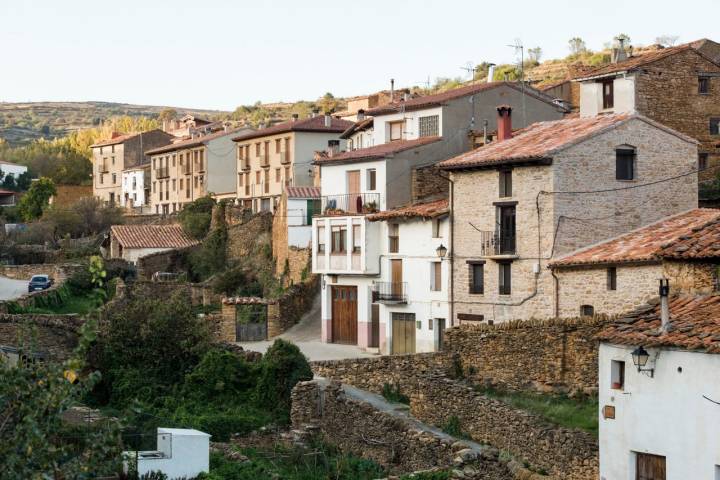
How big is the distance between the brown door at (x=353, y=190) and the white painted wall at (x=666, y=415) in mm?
25774

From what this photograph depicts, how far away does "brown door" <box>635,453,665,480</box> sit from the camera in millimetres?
22703

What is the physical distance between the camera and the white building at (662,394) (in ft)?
71.5

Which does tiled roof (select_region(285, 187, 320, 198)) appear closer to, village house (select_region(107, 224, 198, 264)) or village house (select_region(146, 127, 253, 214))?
village house (select_region(107, 224, 198, 264))

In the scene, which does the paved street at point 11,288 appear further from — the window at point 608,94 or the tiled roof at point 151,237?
the window at point 608,94

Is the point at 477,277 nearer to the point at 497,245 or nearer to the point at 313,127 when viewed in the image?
the point at 497,245

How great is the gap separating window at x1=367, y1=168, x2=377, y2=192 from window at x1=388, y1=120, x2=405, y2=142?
5046 mm

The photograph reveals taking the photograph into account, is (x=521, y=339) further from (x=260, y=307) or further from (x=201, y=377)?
(x=260, y=307)

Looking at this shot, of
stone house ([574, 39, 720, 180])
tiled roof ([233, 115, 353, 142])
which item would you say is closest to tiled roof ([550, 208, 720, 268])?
stone house ([574, 39, 720, 180])

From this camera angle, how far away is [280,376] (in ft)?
123

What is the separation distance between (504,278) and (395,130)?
15.3 metres

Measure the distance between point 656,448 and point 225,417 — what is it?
14578mm

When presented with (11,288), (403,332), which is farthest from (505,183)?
(11,288)

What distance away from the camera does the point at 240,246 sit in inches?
2569

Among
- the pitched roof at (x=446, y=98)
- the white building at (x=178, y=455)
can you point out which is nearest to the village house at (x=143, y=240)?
the pitched roof at (x=446, y=98)
